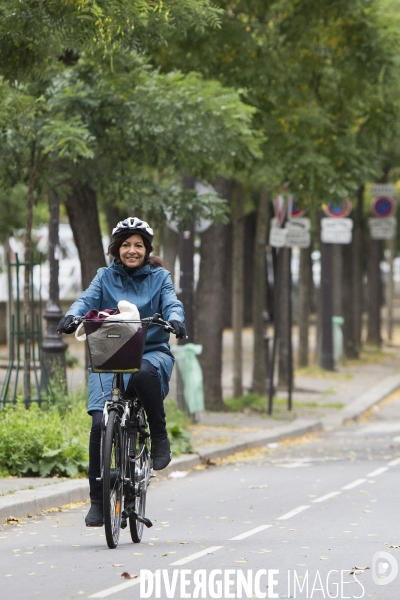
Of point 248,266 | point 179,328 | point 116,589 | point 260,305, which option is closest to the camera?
point 116,589

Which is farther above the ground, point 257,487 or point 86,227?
point 86,227

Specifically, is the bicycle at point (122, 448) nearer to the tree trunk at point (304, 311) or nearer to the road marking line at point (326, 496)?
the road marking line at point (326, 496)

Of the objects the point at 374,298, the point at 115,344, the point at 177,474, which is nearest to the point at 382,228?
the point at 374,298

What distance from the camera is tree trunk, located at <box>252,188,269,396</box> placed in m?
21.4

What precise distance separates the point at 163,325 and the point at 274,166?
1019 centimetres

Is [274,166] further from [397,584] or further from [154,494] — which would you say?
[397,584]

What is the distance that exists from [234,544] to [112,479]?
3.23 feet

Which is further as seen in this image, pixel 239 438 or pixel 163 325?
pixel 239 438

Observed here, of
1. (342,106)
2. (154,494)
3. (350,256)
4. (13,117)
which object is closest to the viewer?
(154,494)

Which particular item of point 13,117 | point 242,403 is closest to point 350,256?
point 242,403

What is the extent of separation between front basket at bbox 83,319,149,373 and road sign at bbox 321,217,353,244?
63.7 ft

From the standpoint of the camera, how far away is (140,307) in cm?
784

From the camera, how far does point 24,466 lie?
11.2m

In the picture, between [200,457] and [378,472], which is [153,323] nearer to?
[378,472]
